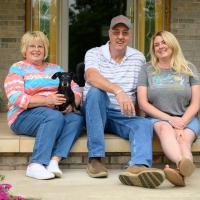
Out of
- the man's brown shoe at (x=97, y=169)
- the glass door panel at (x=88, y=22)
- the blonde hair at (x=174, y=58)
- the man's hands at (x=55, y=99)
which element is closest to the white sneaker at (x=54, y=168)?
the man's brown shoe at (x=97, y=169)

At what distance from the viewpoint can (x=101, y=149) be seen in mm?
3760

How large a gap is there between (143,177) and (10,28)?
158 inches

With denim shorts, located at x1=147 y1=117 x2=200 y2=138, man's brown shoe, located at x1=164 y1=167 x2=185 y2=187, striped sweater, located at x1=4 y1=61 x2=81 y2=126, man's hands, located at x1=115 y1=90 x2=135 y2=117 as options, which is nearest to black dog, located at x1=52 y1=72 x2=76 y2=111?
striped sweater, located at x1=4 y1=61 x2=81 y2=126

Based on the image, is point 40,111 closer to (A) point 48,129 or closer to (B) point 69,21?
(A) point 48,129

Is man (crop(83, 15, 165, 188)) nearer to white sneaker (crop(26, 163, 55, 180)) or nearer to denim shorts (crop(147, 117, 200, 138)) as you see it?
denim shorts (crop(147, 117, 200, 138))

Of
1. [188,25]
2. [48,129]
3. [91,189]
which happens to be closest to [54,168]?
[48,129]

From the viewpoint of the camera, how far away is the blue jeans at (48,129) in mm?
3738

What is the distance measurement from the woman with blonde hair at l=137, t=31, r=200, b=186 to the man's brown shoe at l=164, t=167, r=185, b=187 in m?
0.45

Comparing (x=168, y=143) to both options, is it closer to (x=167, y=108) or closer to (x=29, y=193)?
(x=167, y=108)

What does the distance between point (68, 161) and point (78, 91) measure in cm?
60

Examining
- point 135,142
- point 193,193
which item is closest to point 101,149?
point 135,142

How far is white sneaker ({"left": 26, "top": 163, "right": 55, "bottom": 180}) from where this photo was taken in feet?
12.0

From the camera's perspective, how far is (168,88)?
4016mm

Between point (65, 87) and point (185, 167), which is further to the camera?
point (65, 87)
